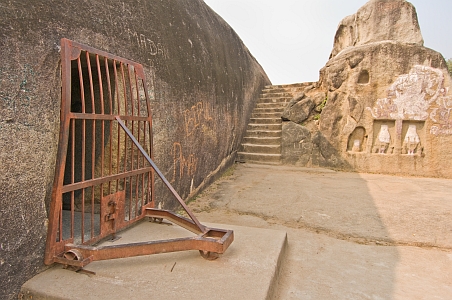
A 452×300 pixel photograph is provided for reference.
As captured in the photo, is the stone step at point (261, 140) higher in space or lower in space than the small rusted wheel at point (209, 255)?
higher

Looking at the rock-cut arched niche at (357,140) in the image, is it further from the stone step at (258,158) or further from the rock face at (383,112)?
the stone step at (258,158)

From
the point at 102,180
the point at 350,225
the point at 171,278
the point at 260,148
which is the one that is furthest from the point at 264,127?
the point at 171,278

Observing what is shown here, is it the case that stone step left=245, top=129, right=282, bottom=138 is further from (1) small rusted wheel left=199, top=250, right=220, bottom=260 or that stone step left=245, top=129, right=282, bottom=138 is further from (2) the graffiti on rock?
(1) small rusted wheel left=199, top=250, right=220, bottom=260

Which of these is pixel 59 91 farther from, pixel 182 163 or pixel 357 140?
pixel 357 140

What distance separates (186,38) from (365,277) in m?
3.35

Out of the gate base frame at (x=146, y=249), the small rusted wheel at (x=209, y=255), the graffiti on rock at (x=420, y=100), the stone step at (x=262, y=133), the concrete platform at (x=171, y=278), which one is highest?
the graffiti on rock at (x=420, y=100)

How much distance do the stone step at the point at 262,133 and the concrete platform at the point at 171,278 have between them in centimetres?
549

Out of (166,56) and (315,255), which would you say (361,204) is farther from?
(166,56)

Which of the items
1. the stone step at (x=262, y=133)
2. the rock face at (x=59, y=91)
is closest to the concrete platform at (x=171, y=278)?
the rock face at (x=59, y=91)

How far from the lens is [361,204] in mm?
3986

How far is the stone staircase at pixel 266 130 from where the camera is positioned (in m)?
7.04

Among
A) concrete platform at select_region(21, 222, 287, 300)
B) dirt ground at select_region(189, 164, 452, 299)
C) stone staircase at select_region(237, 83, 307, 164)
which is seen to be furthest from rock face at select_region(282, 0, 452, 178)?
concrete platform at select_region(21, 222, 287, 300)

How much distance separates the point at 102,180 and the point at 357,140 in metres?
6.02

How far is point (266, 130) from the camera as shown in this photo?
25.3ft
